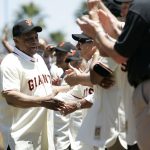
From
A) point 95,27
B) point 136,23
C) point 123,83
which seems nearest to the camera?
point 136,23

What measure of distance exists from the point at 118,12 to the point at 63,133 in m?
5.46

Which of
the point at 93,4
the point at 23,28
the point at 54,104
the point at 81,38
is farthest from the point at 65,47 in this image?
the point at 93,4

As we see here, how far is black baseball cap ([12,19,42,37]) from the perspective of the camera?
10.1 meters

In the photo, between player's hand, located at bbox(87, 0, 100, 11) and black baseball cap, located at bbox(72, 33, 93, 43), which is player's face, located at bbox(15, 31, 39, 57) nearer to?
black baseball cap, located at bbox(72, 33, 93, 43)

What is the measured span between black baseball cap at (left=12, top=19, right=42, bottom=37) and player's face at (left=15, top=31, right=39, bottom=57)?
5 cm

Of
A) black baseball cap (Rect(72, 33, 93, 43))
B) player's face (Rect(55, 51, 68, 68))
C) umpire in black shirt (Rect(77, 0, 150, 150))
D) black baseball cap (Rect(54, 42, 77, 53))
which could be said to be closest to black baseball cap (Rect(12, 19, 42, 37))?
black baseball cap (Rect(72, 33, 93, 43))

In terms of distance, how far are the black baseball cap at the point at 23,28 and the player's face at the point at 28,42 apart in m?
0.05

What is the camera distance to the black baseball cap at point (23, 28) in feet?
33.2

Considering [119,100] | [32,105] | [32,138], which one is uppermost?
[119,100]

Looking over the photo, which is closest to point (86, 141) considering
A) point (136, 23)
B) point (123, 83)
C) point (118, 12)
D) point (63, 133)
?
point (123, 83)

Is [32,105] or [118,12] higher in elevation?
[118,12]

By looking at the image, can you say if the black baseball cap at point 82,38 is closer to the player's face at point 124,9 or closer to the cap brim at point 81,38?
the cap brim at point 81,38

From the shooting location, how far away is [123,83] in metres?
7.72

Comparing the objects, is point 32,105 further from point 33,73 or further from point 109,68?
point 109,68
